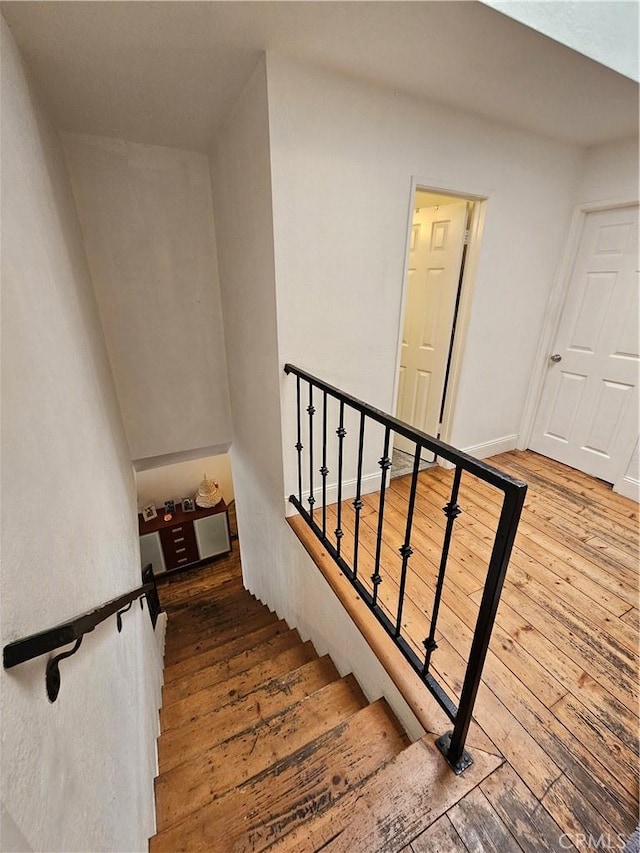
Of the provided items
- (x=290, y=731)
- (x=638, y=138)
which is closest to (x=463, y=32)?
(x=638, y=138)

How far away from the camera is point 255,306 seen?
2.05 meters

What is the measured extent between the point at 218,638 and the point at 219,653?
47 cm

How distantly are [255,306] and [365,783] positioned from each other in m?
2.13

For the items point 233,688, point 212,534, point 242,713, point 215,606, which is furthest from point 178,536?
point 242,713

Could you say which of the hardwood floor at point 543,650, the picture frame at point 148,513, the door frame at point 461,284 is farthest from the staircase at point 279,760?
the picture frame at point 148,513

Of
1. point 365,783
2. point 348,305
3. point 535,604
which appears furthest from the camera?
point 348,305

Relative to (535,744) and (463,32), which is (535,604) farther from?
(463,32)

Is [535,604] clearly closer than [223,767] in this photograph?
No

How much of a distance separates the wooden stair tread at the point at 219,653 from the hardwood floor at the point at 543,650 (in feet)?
3.78

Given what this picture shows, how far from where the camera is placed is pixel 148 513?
15.7ft

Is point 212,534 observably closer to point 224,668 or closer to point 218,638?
point 218,638

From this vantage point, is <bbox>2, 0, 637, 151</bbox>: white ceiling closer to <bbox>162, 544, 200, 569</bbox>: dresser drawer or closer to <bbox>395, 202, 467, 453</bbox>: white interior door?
<bbox>395, 202, 467, 453</bbox>: white interior door

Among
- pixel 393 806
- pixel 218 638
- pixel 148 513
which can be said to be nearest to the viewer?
pixel 393 806

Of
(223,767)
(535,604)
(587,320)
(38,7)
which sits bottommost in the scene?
(223,767)
